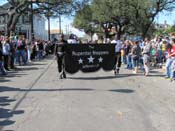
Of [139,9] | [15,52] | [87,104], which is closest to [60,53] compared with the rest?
[87,104]

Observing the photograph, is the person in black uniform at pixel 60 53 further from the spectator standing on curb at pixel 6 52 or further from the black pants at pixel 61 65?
the spectator standing on curb at pixel 6 52

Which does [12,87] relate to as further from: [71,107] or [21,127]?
[21,127]

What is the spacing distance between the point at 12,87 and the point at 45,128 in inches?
254

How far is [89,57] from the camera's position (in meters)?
17.8

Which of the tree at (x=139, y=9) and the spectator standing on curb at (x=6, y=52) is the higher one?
the tree at (x=139, y=9)

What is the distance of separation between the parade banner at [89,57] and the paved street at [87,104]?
104 centimetres

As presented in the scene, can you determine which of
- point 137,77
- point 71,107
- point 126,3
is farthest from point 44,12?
point 71,107

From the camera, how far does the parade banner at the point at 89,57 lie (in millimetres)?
17328

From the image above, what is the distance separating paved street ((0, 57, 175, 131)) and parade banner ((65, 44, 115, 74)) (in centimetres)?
104

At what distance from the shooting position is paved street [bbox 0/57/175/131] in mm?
8336

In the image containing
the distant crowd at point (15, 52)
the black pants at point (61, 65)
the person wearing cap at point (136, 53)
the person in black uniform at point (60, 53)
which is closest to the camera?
the person in black uniform at point (60, 53)

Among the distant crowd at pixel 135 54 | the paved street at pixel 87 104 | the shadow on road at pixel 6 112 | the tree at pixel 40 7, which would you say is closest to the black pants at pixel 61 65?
the paved street at pixel 87 104

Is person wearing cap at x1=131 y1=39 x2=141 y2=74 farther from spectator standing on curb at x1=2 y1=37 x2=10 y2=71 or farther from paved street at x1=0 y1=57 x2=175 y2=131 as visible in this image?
spectator standing on curb at x1=2 y1=37 x2=10 y2=71

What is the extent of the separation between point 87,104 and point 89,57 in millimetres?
7192
